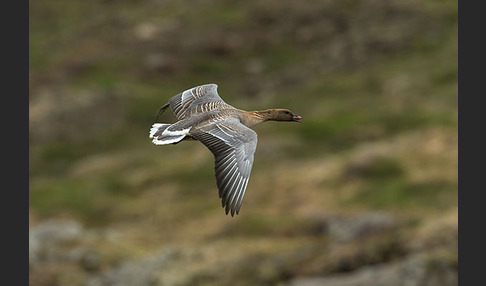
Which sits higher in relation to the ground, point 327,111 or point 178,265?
point 327,111

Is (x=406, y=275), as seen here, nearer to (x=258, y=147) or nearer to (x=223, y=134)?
(x=223, y=134)

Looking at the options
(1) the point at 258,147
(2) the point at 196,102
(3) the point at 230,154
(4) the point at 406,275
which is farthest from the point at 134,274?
(3) the point at 230,154

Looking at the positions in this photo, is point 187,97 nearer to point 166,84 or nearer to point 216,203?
point 216,203

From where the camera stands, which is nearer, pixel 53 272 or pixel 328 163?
pixel 53 272

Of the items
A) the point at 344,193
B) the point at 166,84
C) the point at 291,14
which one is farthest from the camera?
the point at 291,14

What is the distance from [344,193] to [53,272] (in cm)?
1527

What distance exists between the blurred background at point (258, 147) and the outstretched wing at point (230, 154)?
53.6 feet

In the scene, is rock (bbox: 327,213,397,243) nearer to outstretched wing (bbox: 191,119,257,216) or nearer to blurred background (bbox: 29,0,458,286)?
blurred background (bbox: 29,0,458,286)

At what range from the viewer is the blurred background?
121 ft

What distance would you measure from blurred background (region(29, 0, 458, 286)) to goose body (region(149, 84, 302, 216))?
14510mm

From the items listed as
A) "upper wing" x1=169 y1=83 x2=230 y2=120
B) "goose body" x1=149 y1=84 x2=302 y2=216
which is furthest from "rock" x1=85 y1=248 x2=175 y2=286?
"goose body" x1=149 y1=84 x2=302 y2=216

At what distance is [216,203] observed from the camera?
4669 centimetres

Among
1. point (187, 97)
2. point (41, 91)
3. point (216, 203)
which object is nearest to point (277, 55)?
point (41, 91)

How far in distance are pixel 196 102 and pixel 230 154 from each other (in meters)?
3.53
